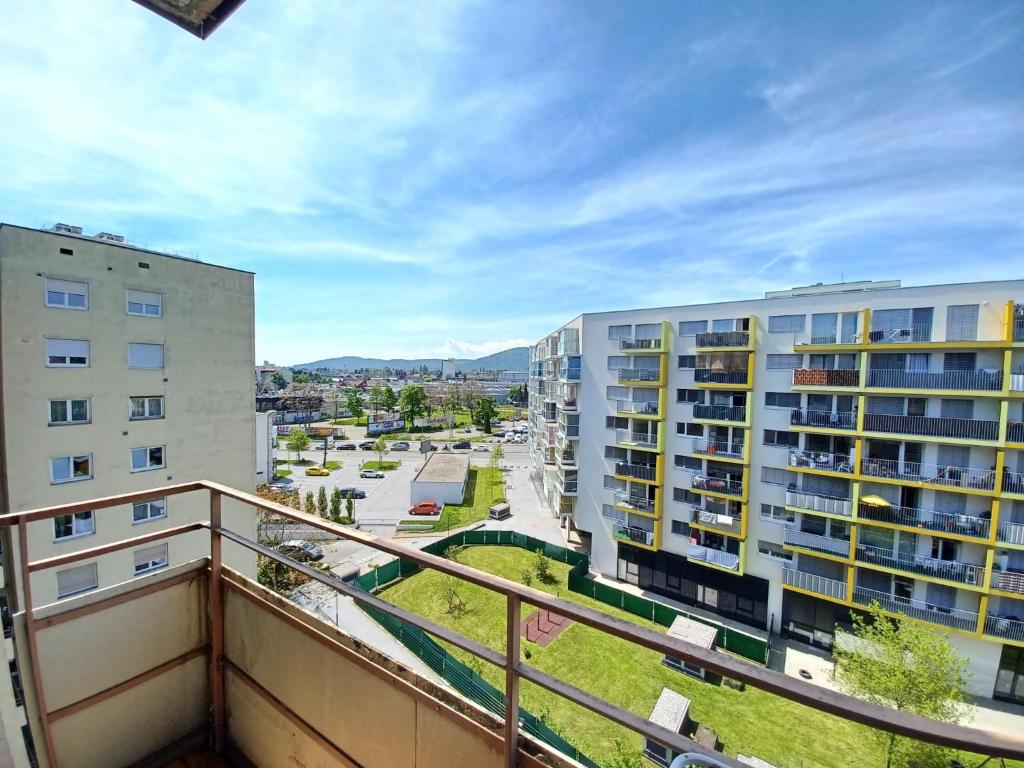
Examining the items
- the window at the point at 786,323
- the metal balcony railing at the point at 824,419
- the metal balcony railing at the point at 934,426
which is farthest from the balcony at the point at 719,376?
the metal balcony railing at the point at 934,426

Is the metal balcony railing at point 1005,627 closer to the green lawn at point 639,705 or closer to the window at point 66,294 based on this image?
the green lawn at point 639,705

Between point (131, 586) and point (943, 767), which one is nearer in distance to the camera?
point (131, 586)

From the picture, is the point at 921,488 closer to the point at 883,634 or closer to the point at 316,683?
the point at 883,634

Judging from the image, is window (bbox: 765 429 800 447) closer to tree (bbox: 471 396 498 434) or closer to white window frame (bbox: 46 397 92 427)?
white window frame (bbox: 46 397 92 427)

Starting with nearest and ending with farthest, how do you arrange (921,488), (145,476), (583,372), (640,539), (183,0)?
1. (183,0)
2. (145,476)
3. (921,488)
4. (640,539)
5. (583,372)

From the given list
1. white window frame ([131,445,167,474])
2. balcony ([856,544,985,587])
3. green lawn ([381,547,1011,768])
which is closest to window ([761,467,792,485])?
balcony ([856,544,985,587])

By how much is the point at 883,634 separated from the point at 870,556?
7.21ft

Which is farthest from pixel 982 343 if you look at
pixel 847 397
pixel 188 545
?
pixel 188 545

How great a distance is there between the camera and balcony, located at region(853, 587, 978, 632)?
39.8ft

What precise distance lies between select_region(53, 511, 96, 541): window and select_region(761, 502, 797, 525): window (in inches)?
689

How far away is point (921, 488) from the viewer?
12.3 meters

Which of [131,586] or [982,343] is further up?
[982,343]

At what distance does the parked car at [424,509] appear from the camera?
25.1 meters

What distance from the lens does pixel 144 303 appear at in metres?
10.4
